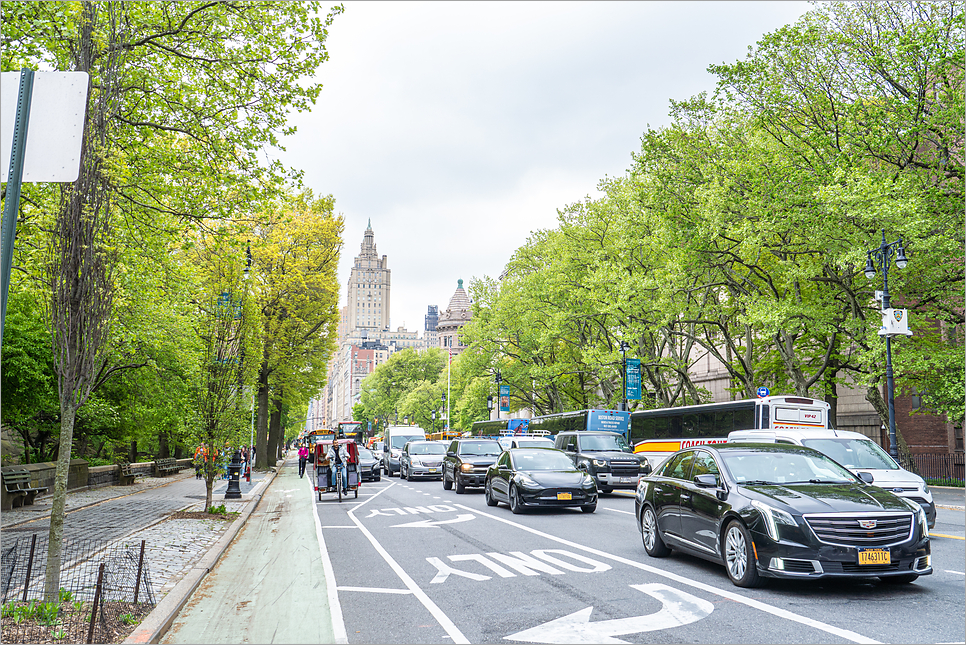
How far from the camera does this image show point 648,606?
7285 millimetres

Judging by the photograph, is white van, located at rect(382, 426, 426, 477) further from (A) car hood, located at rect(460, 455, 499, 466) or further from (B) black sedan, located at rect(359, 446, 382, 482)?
(A) car hood, located at rect(460, 455, 499, 466)

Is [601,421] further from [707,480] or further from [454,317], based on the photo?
[454,317]

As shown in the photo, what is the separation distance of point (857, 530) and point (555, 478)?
9831 millimetres

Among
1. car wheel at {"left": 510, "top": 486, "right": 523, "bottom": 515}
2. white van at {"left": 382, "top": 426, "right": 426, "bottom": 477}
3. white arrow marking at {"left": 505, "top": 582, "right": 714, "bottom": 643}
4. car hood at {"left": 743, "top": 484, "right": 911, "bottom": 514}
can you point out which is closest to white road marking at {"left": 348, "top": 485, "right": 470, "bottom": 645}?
white arrow marking at {"left": 505, "top": 582, "right": 714, "bottom": 643}

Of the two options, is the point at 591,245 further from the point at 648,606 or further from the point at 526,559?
the point at 648,606

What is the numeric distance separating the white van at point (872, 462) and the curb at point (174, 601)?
837 cm

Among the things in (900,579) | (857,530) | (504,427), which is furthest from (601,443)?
(504,427)

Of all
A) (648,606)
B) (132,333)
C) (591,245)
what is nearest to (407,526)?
(132,333)

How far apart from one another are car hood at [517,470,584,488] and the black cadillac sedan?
6732 mm

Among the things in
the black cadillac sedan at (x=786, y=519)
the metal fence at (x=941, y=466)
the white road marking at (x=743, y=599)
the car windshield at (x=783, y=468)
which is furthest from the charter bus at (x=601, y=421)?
the car windshield at (x=783, y=468)

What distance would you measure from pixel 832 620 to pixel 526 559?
454 centimetres

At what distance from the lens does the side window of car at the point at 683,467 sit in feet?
32.3

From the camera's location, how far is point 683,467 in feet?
33.0

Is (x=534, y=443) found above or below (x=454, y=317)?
below
